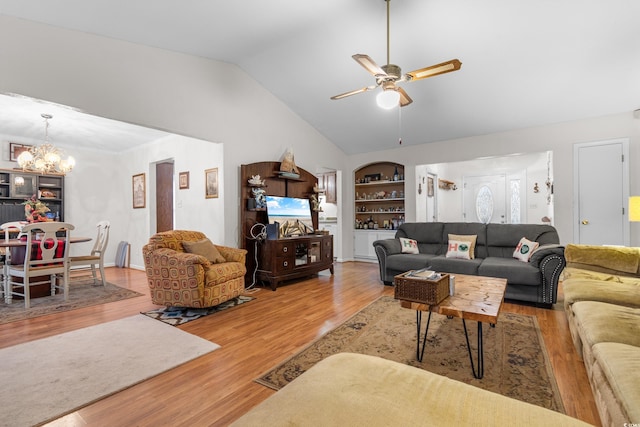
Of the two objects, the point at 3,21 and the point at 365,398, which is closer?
the point at 365,398

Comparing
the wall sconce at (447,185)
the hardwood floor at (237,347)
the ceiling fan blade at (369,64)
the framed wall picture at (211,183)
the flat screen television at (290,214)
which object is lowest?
the hardwood floor at (237,347)

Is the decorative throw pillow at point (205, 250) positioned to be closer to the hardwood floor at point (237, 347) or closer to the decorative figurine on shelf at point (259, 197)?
the hardwood floor at point (237, 347)

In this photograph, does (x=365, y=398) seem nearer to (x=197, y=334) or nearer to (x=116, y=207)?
(x=197, y=334)

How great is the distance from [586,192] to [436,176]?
3.10 m

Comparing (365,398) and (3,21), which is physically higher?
(3,21)

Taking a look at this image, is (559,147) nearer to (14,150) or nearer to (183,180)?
(183,180)

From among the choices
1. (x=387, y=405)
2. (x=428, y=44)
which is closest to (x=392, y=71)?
(x=428, y=44)

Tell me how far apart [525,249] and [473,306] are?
250cm

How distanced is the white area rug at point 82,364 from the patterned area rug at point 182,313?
6.0 inches

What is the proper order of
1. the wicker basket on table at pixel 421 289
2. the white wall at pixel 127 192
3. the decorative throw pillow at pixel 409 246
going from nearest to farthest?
1. the wicker basket on table at pixel 421 289
2. the decorative throw pillow at pixel 409 246
3. the white wall at pixel 127 192

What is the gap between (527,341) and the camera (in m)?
2.58

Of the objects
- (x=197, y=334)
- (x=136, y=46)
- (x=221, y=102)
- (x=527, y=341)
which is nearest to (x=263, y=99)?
(x=221, y=102)

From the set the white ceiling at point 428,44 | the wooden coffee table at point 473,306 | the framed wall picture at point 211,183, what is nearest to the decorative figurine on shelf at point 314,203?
the white ceiling at point 428,44

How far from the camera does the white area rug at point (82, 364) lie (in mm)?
1785
